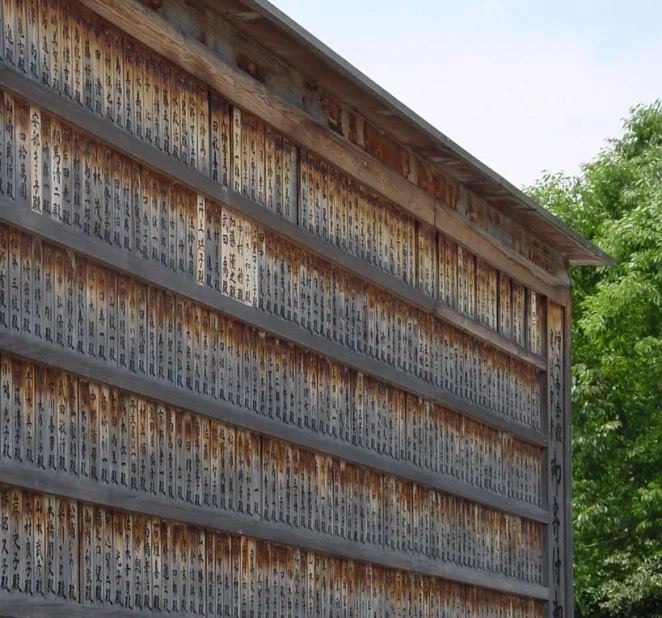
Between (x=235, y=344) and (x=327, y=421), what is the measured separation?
1246 mm

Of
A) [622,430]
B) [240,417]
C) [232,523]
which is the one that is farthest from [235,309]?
[622,430]

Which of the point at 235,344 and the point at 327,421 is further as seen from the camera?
the point at 327,421

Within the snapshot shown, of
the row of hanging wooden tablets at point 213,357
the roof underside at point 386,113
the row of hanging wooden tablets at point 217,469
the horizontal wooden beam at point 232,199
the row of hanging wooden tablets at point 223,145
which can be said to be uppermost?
the roof underside at point 386,113

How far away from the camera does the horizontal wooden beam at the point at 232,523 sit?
26.4 ft

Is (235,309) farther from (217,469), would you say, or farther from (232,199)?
(217,469)

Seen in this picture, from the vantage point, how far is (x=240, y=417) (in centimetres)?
977

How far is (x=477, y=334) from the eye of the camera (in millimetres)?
13070

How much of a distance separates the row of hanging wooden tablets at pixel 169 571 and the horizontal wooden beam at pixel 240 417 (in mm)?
677

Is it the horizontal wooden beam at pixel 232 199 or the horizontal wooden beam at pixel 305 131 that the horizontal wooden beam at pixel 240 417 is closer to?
the horizontal wooden beam at pixel 232 199

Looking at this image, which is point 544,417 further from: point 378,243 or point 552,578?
point 378,243

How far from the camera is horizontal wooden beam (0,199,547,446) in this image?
8.22 metres

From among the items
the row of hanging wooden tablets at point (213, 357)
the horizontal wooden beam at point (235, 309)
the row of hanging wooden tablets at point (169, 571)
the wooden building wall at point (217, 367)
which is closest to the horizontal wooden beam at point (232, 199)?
the wooden building wall at point (217, 367)

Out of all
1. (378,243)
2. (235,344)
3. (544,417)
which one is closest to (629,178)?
(544,417)

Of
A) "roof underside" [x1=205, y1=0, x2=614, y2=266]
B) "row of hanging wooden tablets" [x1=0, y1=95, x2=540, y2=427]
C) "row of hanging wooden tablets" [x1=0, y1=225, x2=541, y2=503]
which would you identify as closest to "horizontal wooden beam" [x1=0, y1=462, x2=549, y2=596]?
"row of hanging wooden tablets" [x1=0, y1=225, x2=541, y2=503]
